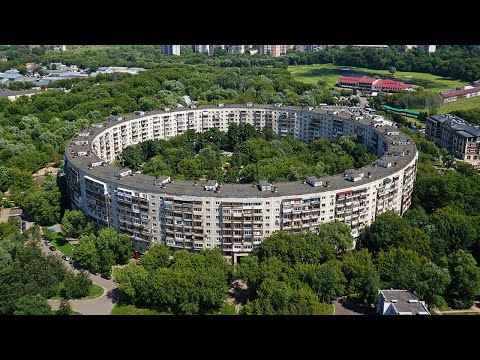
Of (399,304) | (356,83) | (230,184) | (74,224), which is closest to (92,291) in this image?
(74,224)

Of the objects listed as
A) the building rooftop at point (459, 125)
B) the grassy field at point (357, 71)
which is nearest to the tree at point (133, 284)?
the building rooftop at point (459, 125)

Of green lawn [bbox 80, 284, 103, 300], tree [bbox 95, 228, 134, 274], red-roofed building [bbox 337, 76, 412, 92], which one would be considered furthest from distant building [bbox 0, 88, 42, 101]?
red-roofed building [bbox 337, 76, 412, 92]

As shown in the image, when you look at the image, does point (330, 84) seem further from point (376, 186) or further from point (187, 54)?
point (376, 186)

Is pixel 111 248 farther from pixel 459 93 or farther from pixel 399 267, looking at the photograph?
pixel 459 93

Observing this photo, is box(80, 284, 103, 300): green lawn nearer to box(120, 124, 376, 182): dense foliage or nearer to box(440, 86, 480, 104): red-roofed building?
box(120, 124, 376, 182): dense foliage
